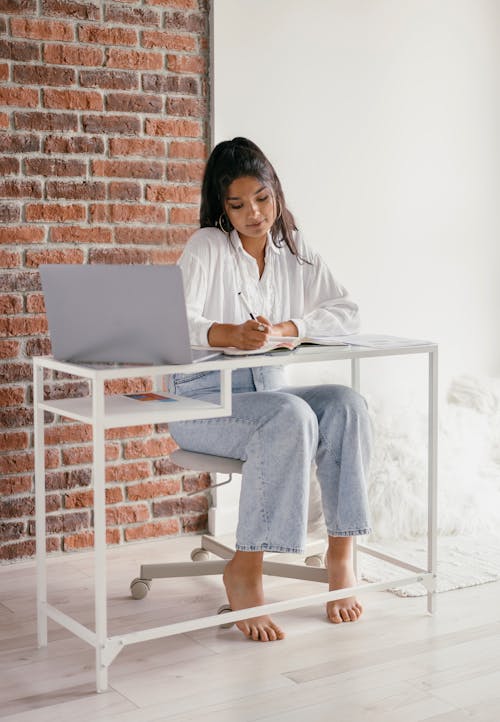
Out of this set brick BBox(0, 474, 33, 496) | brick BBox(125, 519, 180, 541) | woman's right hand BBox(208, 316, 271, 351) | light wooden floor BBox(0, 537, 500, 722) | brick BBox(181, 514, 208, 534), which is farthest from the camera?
brick BBox(181, 514, 208, 534)

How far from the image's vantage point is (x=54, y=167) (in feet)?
9.74

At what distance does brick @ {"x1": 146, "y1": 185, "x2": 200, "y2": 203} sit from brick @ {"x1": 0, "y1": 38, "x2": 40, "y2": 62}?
1.67 ft

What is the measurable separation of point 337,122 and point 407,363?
0.90 metres

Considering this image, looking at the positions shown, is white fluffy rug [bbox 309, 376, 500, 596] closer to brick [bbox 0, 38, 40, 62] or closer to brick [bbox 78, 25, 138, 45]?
brick [bbox 78, 25, 138, 45]

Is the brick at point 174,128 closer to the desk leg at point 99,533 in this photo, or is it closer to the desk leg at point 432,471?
the desk leg at point 432,471

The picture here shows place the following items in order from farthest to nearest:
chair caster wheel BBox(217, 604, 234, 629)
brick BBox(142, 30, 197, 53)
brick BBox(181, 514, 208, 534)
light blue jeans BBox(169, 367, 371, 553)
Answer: brick BBox(181, 514, 208, 534)
brick BBox(142, 30, 197, 53)
chair caster wheel BBox(217, 604, 234, 629)
light blue jeans BBox(169, 367, 371, 553)

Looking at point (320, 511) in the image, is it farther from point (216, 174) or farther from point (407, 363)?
point (216, 174)

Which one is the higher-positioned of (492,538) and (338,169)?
(338,169)

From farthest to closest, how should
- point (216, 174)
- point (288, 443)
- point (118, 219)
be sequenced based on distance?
point (118, 219) < point (216, 174) < point (288, 443)

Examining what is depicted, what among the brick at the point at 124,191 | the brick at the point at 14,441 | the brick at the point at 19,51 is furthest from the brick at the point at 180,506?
the brick at the point at 19,51

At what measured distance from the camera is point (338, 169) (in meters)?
3.48

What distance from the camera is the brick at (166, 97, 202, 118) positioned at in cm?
315

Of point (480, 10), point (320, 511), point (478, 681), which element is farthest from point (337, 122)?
point (478, 681)

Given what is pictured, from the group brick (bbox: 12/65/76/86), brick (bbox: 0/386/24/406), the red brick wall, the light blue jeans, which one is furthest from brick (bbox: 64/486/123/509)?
brick (bbox: 12/65/76/86)
